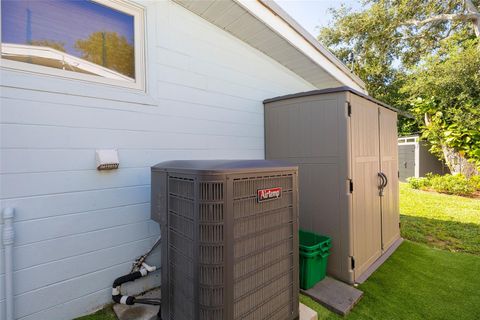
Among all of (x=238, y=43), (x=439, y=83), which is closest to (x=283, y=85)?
(x=238, y=43)

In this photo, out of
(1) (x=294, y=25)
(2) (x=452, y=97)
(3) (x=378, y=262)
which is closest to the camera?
(3) (x=378, y=262)

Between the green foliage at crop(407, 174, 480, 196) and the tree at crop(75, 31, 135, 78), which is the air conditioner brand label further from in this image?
the green foliage at crop(407, 174, 480, 196)

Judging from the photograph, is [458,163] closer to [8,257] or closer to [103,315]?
[103,315]

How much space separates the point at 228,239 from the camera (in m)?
1.38

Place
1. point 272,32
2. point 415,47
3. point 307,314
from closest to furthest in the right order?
point 307,314 < point 272,32 < point 415,47

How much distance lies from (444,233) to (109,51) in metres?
5.51

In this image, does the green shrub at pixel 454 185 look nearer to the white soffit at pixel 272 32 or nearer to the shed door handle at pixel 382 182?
the white soffit at pixel 272 32

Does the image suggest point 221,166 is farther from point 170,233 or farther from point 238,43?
point 238,43

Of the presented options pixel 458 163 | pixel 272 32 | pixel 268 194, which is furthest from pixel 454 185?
pixel 268 194

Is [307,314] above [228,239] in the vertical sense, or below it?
below

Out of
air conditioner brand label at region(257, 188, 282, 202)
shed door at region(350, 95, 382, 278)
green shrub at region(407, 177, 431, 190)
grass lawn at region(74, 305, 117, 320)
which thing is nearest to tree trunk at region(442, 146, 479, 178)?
green shrub at region(407, 177, 431, 190)

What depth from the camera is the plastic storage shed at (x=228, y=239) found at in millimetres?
1359

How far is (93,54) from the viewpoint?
2.03m

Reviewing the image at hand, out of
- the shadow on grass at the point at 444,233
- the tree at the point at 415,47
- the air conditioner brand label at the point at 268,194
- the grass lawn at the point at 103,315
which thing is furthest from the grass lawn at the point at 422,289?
the tree at the point at 415,47
